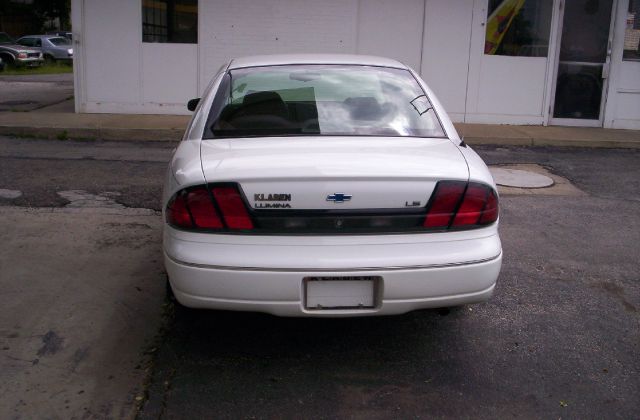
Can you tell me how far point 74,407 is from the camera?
10.9 feet

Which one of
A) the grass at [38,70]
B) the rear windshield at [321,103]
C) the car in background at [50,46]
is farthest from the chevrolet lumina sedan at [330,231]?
the car in background at [50,46]

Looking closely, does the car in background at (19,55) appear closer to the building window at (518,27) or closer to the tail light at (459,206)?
the building window at (518,27)

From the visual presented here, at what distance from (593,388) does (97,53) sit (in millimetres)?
10554

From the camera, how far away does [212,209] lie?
3.40 meters

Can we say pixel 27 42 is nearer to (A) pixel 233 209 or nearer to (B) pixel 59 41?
(B) pixel 59 41

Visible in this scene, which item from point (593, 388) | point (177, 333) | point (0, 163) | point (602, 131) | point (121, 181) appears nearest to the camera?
point (593, 388)

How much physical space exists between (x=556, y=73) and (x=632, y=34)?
1334 millimetres

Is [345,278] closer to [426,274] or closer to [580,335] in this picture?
[426,274]

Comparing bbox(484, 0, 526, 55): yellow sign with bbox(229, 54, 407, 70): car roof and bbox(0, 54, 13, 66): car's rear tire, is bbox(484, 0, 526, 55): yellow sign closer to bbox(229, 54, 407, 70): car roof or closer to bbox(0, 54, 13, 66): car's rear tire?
bbox(229, 54, 407, 70): car roof

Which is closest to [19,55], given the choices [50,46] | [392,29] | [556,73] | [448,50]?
[50,46]

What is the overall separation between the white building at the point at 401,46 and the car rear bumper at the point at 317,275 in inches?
361

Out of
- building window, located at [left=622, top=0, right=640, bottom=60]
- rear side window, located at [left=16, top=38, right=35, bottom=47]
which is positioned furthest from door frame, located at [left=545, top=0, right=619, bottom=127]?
rear side window, located at [left=16, top=38, right=35, bottom=47]

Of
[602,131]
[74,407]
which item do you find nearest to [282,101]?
[74,407]

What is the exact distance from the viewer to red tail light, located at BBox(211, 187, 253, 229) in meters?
3.37
